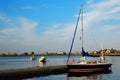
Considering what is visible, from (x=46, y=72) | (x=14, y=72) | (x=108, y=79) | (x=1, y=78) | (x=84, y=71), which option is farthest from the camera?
(x=84, y=71)

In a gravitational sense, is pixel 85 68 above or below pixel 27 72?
above

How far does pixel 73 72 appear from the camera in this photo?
55.4m

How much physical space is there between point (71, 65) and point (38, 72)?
8.66m

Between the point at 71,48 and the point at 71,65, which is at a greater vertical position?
the point at 71,48

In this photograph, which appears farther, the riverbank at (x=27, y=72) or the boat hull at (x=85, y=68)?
the boat hull at (x=85, y=68)

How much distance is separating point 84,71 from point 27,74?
14684 mm

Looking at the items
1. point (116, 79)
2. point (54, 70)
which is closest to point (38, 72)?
point (54, 70)

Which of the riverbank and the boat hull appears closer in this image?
the riverbank

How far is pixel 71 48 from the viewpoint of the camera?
59.3 metres

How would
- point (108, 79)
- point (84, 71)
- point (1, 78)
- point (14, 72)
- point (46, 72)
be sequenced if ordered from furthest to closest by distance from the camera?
1. point (84, 71)
2. point (46, 72)
3. point (108, 79)
4. point (14, 72)
5. point (1, 78)

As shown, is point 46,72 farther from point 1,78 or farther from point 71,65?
point 1,78

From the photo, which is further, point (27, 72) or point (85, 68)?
point (85, 68)

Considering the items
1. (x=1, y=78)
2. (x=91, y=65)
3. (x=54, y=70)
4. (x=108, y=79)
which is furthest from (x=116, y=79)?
(x=1, y=78)

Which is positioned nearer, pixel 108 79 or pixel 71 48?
pixel 108 79
